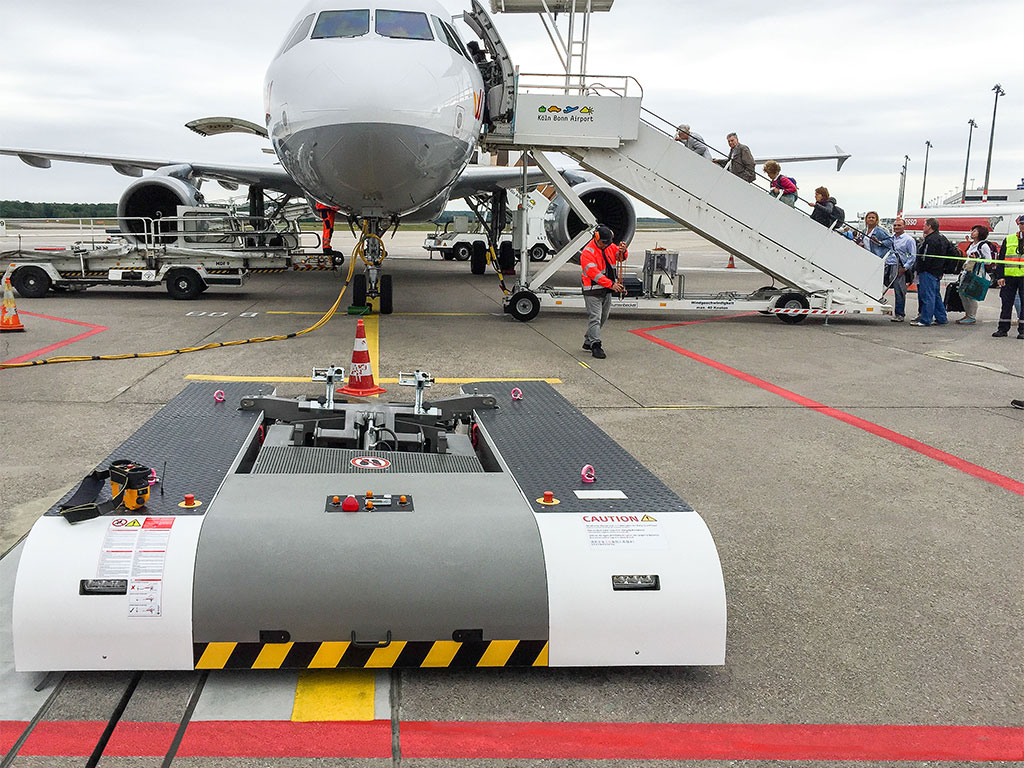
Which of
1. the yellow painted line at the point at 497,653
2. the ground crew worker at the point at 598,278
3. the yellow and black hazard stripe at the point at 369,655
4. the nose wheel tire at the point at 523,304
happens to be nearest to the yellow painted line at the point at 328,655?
the yellow and black hazard stripe at the point at 369,655

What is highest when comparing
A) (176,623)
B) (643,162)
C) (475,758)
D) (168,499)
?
(643,162)

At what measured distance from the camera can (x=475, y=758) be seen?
2664mm

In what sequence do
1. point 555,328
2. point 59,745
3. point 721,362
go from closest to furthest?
point 59,745
point 721,362
point 555,328

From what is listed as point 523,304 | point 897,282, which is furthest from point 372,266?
point 897,282

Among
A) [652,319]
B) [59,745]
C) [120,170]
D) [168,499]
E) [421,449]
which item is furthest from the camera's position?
[120,170]

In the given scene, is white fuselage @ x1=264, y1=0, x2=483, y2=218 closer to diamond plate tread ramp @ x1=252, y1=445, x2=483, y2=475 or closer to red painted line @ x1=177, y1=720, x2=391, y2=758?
diamond plate tread ramp @ x1=252, y1=445, x2=483, y2=475

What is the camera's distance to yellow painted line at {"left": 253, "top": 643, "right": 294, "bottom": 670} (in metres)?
2.96

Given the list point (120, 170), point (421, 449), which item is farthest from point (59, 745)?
point (120, 170)

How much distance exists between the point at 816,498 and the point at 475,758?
3.35 meters

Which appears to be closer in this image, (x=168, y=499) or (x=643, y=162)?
(x=168, y=499)

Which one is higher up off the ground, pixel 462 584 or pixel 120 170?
pixel 120 170

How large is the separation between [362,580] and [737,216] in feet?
38.2

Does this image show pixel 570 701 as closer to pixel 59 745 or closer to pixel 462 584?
pixel 462 584

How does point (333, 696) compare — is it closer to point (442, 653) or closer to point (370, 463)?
point (442, 653)
